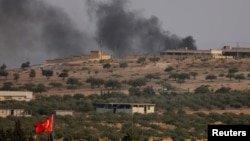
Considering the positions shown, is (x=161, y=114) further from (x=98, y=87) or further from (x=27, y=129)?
(x=98, y=87)

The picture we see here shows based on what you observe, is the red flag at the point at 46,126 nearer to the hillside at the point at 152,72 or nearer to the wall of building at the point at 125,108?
the wall of building at the point at 125,108

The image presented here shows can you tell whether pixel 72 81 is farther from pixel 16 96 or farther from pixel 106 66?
A: pixel 106 66

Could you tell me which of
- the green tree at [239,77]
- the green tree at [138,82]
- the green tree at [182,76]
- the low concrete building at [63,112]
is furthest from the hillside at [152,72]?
the low concrete building at [63,112]

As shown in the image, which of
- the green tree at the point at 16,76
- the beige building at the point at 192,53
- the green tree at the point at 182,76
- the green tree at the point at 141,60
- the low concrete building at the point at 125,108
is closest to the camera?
the low concrete building at the point at 125,108

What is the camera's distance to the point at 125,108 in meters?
86.6

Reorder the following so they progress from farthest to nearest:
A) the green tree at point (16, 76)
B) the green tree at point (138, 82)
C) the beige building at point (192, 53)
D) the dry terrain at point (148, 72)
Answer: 1. the beige building at point (192, 53)
2. the green tree at point (16, 76)
3. the green tree at point (138, 82)
4. the dry terrain at point (148, 72)

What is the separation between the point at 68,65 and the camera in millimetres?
146500

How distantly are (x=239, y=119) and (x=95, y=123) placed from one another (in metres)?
14.4

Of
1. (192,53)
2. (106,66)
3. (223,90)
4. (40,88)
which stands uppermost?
(192,53)

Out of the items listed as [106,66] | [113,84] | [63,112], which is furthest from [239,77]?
[63,112]

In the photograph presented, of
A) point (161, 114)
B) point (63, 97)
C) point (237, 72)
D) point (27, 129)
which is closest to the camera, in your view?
point (27, 129)

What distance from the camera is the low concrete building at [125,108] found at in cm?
8550

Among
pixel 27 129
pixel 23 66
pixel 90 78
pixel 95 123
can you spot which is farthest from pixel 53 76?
pixel 27 129

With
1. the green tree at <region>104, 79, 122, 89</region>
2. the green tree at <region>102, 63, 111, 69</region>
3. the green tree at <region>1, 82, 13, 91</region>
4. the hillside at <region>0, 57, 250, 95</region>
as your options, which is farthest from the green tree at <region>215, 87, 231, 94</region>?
the green tree at <region>102, 63, 111, 69</region>
